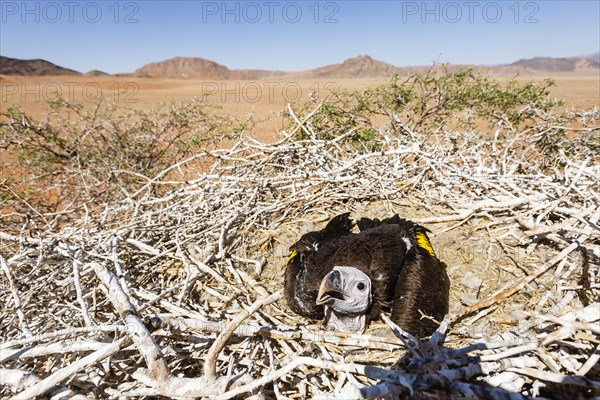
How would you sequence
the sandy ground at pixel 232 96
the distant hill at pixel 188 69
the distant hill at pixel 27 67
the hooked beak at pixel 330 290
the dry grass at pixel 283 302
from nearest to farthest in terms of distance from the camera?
1. the dry grass at pixel 283 302
2. the hooked beak at pixel 330 290
3. the sandy ground at pixel 232 96
4. the distant hill at pixel 27 67
5. the distant hill at pixel 188 69

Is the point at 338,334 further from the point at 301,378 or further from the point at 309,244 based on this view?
the point at 309,244

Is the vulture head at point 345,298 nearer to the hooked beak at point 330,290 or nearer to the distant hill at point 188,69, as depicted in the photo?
the hooked beak at point 330,290

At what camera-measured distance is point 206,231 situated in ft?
9.59

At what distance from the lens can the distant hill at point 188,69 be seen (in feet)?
316

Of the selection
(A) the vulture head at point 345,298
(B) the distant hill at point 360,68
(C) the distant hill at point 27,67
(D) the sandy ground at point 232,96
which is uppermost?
(B) the distant hill at point 360,68

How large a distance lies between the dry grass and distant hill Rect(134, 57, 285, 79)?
97.6 metres

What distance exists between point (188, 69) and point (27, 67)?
138ft

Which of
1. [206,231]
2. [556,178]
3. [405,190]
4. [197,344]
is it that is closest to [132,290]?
[197,344]

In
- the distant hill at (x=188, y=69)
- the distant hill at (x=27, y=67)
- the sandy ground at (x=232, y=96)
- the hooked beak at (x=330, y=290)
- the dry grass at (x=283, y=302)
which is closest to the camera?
the dry grass at (x=283, y=302)

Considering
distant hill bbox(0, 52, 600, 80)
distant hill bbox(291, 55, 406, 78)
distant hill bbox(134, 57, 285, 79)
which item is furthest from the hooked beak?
distant hill bbox(134, 57, 285, 79)

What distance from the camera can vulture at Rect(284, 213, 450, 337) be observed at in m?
2.14

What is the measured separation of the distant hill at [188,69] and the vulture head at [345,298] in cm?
9873

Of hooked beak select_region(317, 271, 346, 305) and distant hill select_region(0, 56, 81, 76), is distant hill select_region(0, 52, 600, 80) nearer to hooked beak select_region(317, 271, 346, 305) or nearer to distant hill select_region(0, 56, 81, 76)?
distant hill select_region(0, 56, 81, 76)

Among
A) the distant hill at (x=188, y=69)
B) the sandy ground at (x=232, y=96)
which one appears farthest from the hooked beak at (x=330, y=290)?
the distant hill at (x=188, y=69)
